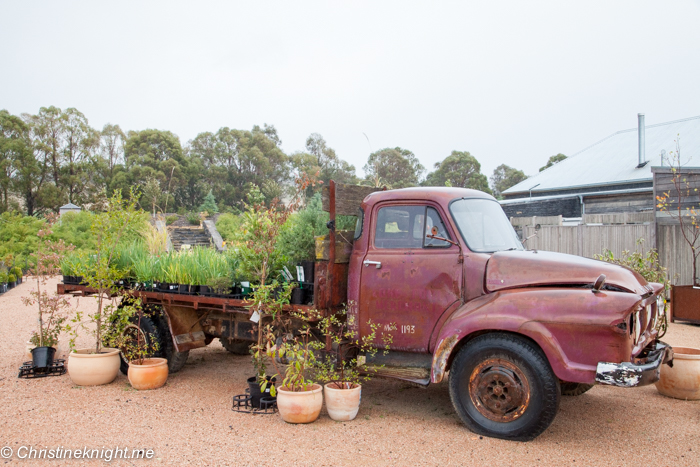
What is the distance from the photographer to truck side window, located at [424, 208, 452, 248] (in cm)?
495

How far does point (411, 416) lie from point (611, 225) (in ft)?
27.7

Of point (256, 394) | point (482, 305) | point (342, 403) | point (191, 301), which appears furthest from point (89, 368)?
point (482, 305)

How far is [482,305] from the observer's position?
4.55 meters

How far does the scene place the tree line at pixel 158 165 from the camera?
40.2 m

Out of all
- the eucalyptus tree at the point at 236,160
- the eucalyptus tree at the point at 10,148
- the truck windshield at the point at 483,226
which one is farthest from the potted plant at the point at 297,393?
the eucalyptus tree at the point at 236,160

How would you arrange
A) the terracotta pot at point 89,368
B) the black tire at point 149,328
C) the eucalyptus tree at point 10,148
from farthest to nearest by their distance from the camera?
the eucalyptus tree at point 10,148 → the black tire at point 149,328 → the terracotta pot at point 89,368

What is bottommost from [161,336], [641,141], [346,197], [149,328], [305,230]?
[161,336]

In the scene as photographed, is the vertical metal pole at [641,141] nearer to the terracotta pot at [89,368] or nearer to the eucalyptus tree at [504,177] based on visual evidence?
the terracotta pot at [89,368]

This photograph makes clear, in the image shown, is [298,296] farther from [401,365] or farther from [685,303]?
[685,303]

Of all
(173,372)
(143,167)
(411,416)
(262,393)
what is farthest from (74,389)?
(143,167)

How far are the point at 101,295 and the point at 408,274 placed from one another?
4005mm

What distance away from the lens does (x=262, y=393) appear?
5418mm

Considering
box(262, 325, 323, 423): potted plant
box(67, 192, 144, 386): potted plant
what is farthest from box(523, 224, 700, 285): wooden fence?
box(67, 192, 144, 386): potted plant

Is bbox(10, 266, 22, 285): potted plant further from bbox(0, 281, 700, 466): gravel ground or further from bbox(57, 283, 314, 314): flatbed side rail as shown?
bbox(0, 281, 700, 466): gravel ground
